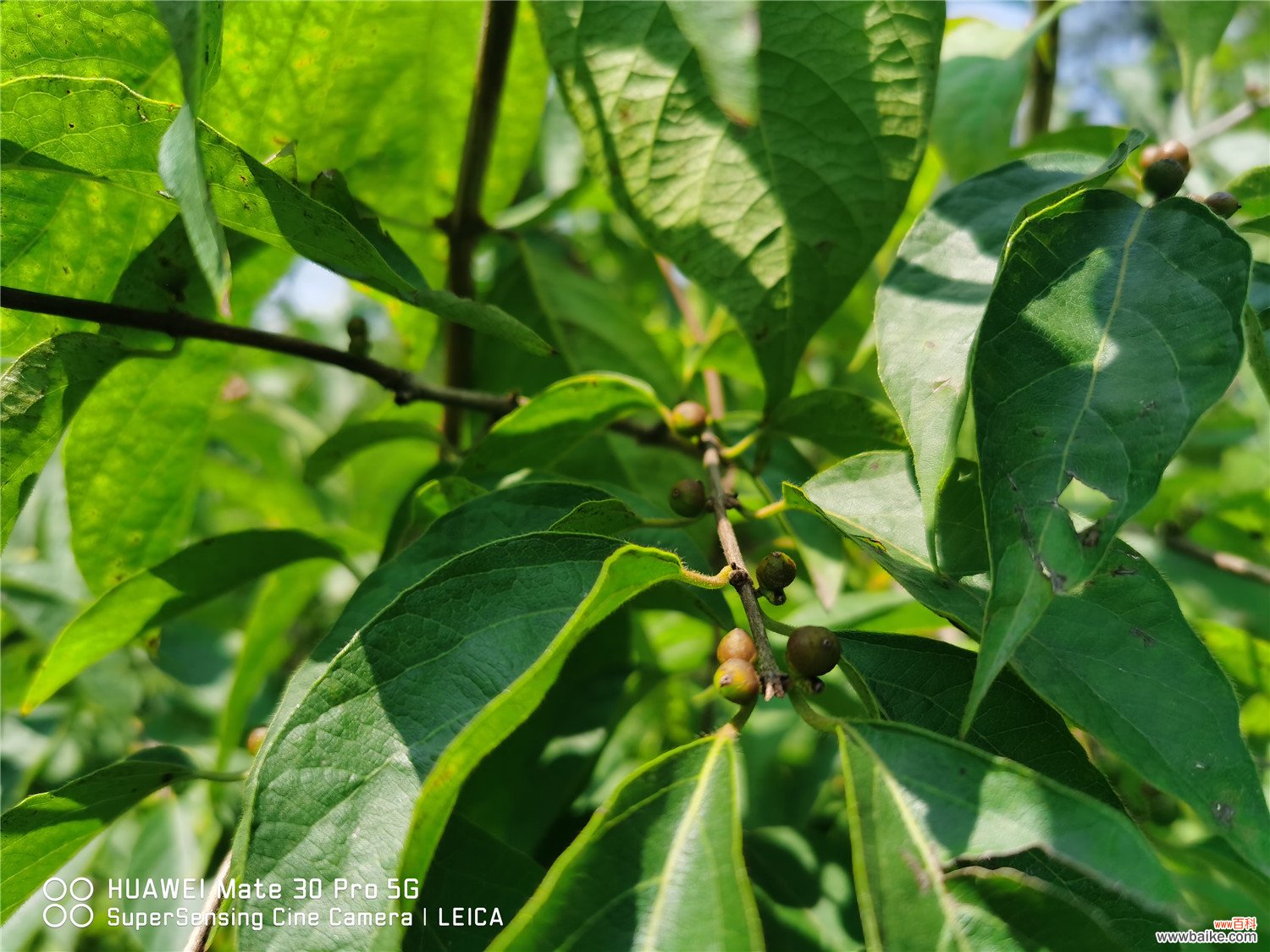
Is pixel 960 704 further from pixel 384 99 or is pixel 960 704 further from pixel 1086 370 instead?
pixel 384 99

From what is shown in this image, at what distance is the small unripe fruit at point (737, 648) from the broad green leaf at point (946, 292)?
0.15 metres

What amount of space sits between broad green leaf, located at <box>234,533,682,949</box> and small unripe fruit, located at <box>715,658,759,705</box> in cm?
8

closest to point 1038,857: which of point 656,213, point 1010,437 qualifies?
point 1010,437

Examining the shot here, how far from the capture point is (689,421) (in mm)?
1061

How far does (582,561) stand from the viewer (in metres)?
0.69

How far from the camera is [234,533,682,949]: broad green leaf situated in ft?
1.84

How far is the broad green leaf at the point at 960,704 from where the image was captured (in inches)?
25.4

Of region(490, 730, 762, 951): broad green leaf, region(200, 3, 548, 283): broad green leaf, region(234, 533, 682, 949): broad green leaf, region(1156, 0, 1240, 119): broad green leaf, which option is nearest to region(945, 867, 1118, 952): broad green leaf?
region(490, 730, 762, 951): broad green leaf

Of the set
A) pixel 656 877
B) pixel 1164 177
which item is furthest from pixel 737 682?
pixel 1164 177

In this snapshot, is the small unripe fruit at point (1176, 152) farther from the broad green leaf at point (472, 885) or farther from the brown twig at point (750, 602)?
the broad green leaf at point (472, 885)

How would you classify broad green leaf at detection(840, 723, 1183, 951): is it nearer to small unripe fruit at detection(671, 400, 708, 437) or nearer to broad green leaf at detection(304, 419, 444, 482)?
small unripe fruit at detection(671, 400, 708, 437)

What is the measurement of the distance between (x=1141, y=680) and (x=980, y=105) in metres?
0.82

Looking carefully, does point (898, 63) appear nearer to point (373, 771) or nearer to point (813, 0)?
point (813, 0)

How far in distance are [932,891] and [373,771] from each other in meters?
0.33
